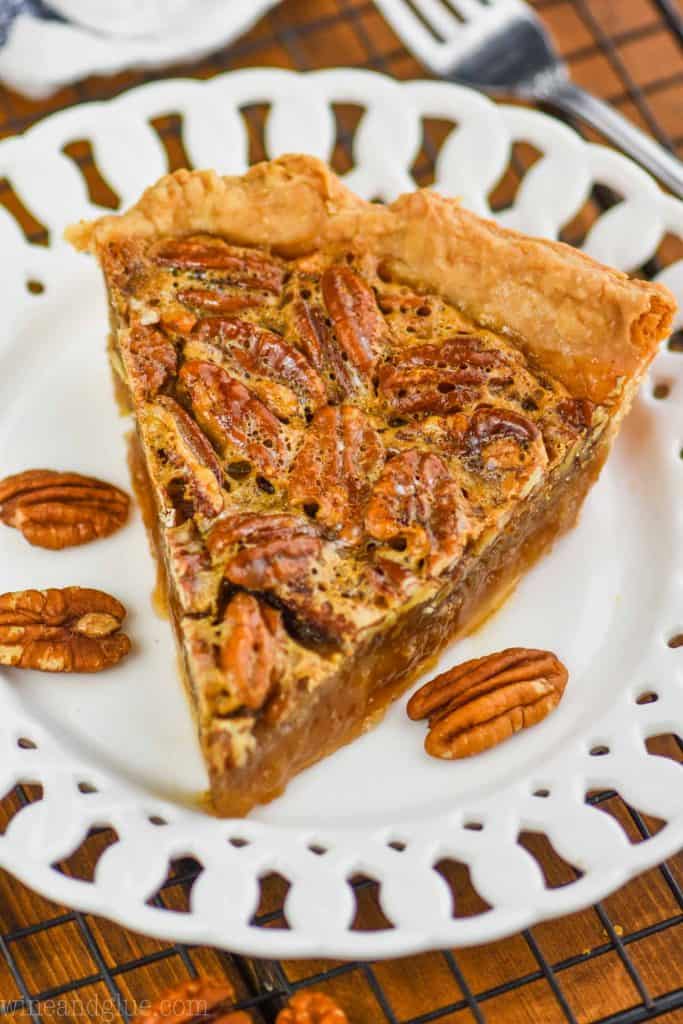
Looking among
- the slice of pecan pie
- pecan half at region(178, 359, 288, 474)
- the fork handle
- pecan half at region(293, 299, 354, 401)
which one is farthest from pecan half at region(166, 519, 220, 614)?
the fork handle

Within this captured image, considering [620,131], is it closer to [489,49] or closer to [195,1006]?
[489,49]

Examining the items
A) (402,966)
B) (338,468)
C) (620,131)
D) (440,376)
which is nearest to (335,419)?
(338,468)

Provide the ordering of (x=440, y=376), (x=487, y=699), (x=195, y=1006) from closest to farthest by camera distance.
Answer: (x=195, y=1006)
(x=487, y=699)
(x=440, y=376)

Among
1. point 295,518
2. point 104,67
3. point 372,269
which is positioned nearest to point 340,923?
point 295,518

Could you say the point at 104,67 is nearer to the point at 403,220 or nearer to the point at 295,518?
the point at 403,220

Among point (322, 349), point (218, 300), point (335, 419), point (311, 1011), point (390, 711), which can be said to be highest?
point (218, 300)

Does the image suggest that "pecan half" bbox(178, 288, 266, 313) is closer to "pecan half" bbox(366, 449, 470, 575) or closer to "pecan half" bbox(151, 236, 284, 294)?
"pecan half" bbox(151, 236, 284, 294)

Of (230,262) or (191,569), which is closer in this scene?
(191,569)
